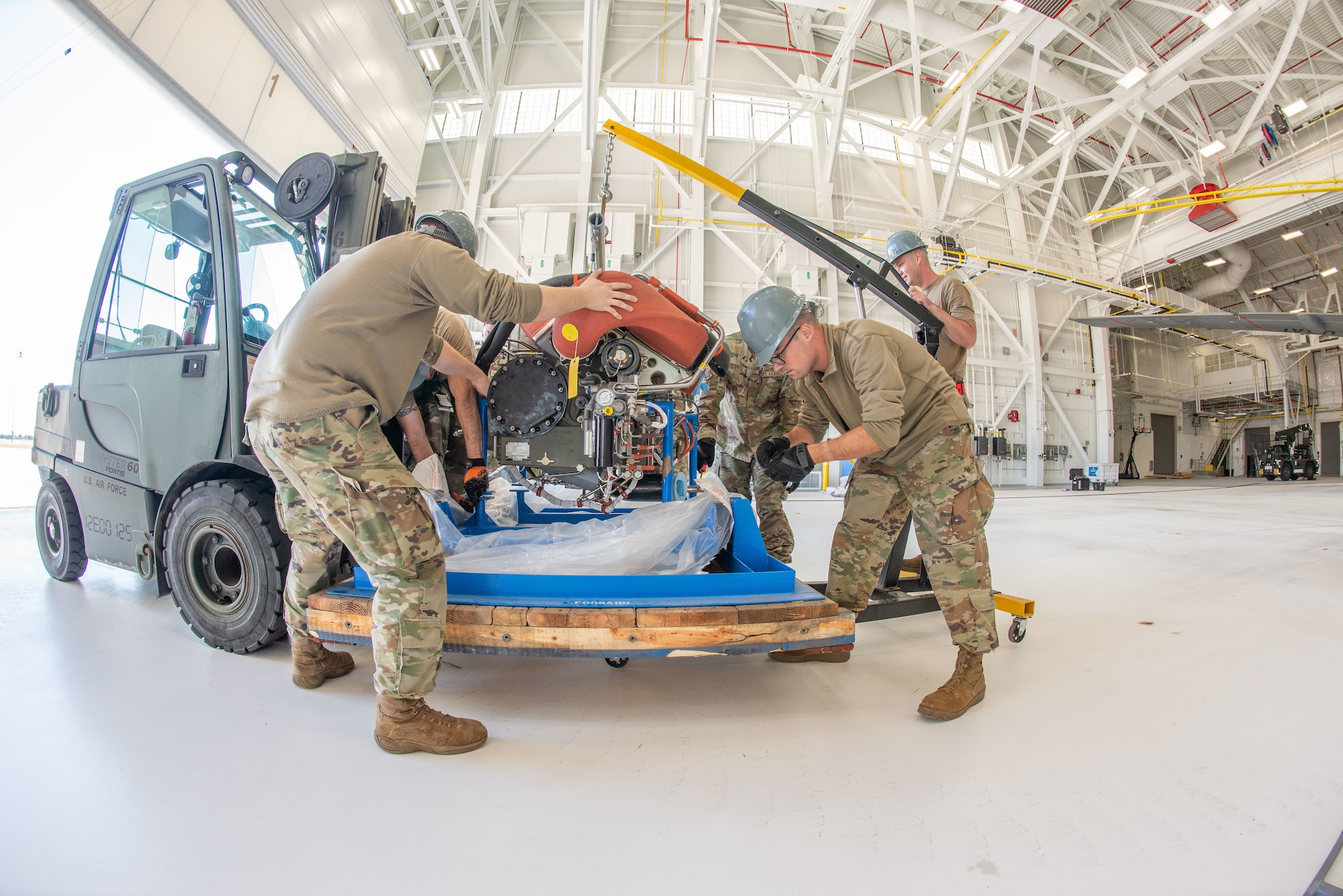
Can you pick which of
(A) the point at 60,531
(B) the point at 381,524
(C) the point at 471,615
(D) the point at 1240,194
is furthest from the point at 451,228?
(D) the point at 1240,194

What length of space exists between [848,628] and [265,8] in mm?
7682

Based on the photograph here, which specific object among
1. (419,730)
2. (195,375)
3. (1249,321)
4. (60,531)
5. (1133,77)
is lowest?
(419,730)

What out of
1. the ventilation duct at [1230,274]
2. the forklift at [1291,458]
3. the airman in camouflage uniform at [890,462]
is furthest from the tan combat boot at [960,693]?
the forklift at [1291,458]

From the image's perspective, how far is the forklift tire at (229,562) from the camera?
→ 6.86ft

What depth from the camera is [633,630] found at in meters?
1.56

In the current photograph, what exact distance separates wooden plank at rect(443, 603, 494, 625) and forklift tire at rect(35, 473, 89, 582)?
282cm

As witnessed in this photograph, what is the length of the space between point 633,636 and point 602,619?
107 millimetres

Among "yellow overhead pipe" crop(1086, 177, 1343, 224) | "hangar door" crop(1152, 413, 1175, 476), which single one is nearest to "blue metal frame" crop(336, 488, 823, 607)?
"yellow overhead pipe" crop(1086, 177, 1343, 224)

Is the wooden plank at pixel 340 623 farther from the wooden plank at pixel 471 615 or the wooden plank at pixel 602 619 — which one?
the wooden plank at pixel 602 619

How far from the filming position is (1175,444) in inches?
810

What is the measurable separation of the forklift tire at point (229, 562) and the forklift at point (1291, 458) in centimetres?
2463

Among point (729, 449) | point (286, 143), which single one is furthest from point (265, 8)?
point (729, 449)

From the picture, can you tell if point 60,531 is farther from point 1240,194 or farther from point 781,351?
point 1240,194

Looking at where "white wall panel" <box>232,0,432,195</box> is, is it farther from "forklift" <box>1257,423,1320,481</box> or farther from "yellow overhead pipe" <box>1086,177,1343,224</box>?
"forklift" <box>1257,423,1320,481</box>
